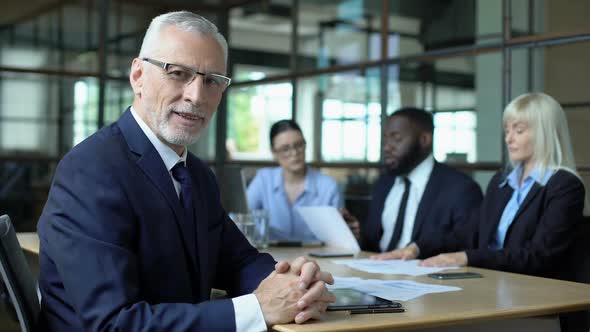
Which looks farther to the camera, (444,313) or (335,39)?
(335,39)

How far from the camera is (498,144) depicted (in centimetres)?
396

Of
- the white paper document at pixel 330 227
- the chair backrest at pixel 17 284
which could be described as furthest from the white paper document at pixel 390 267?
the chair backrest at pixel 17 284

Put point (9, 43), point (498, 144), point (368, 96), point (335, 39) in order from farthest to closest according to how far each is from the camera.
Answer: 1. point (9, 43)
2. point (335, 39)
3. point (368, 96)
4. point (498, 144)

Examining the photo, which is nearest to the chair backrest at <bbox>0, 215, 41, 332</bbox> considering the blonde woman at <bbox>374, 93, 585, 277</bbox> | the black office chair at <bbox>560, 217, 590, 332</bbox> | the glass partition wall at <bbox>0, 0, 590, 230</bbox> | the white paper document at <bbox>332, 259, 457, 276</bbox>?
the white paper document at <bbox>332, 259, 457, 276</bbox>

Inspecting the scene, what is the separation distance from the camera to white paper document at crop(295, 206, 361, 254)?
3.16 metres

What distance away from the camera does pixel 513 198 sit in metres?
3.02

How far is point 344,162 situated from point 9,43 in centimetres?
281

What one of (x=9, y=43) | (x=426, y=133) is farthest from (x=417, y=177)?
(x=9, y=43)

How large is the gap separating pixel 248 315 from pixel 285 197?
2561 mm

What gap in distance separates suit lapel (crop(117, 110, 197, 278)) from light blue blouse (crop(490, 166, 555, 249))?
163 centimetres

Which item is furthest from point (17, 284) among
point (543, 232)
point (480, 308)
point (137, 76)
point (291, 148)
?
point (291, 148)

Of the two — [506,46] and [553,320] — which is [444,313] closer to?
[553,320]

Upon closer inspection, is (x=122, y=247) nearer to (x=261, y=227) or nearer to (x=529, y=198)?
(x=261, y=227)

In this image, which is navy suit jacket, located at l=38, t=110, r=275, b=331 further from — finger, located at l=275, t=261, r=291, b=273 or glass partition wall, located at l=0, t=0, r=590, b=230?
glass partition wall, located at l=0, t=0, r=590, b=230
